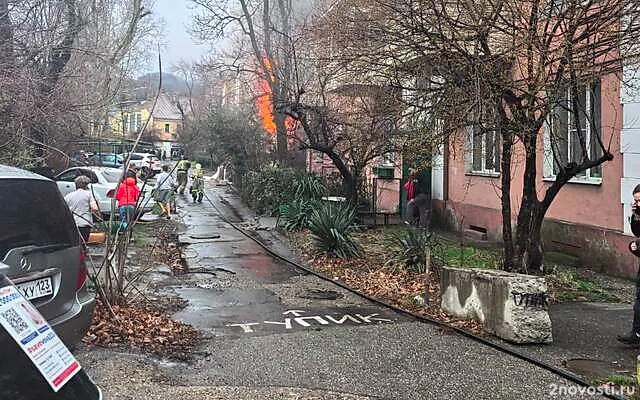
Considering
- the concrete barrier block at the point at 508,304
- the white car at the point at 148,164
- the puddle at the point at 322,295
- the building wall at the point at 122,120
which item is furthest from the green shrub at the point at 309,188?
the concrete barrier block at the point at 508,304

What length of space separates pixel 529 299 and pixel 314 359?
92.5 inches

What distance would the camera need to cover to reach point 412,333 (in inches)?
263

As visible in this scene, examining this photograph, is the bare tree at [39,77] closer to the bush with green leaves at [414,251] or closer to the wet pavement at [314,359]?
the wet pavement at [314,359]

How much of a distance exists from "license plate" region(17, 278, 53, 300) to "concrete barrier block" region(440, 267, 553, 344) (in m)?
4.34

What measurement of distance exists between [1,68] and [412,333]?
869 cm

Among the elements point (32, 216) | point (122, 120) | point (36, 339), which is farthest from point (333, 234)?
point (36, 339)

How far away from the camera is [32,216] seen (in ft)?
13.9

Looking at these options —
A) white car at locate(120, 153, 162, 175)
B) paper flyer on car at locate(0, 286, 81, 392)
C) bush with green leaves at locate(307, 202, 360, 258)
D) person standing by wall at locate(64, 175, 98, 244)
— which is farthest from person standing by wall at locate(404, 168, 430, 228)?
paper flyer on car at locate(0, 286, 81, 392)

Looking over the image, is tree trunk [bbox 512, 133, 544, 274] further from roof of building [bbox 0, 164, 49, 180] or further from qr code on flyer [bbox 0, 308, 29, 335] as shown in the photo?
qr code on flyer [bbox 0, 308, 29, 335]

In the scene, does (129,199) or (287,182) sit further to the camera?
(287,182)

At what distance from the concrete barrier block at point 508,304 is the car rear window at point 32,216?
423 cm

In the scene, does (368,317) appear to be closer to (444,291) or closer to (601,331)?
(444,291)

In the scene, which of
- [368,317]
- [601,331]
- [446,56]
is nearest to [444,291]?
[368,317]

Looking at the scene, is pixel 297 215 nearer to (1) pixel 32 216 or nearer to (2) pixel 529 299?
(2) pixel 529 299
